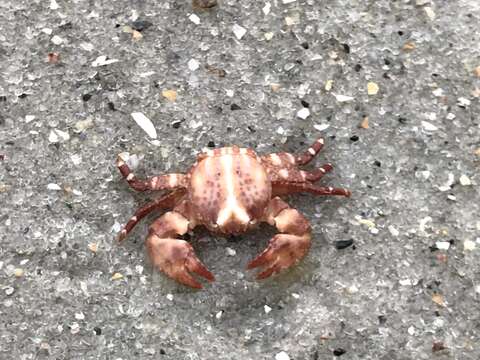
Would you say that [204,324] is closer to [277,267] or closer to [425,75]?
[277,267]

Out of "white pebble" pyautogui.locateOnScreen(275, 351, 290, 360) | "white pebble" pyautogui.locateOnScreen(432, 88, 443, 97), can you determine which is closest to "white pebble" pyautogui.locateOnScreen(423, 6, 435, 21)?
"white pebble" pyautogui.locateOnScreen(432, 88, 443, 97)

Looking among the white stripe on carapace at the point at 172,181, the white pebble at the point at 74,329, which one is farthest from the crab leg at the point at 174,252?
the white pebble at the point at 74,329

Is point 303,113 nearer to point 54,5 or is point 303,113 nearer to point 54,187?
point 54,187

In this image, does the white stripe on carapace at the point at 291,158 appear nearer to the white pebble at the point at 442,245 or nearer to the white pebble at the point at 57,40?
the white pebble at the point at 442,245

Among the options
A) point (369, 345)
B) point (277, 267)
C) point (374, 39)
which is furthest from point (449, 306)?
point (374, 39)

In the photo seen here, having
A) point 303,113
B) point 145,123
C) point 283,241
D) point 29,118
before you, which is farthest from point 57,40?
point 283,241

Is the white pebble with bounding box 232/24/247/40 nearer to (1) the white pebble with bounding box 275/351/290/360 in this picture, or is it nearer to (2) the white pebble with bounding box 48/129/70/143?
(2) the white pebble with bounding box 48/129/70/143
